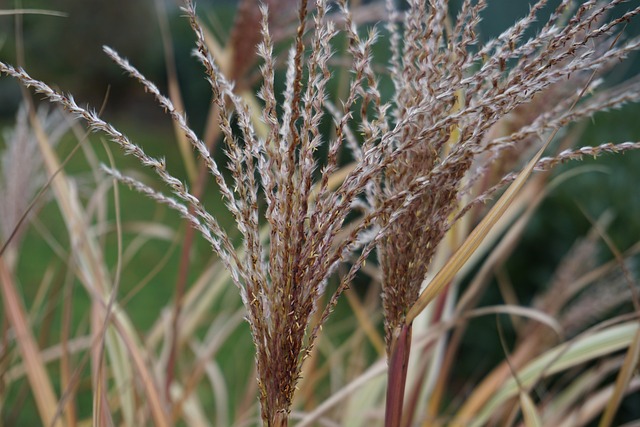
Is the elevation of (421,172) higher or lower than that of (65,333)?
lower

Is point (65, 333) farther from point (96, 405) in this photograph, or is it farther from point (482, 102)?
point (482, 102)

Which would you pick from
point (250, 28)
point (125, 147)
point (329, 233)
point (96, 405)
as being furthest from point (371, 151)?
point (250, 28)

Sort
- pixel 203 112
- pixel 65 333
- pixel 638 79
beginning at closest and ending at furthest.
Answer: pixel 638 79 < pixel 65 333 < pixel 203 112

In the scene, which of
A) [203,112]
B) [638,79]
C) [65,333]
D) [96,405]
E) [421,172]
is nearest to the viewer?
[421,172]

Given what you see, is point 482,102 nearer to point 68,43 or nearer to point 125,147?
point 125,147

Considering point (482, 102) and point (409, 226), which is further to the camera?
point (409, 226)

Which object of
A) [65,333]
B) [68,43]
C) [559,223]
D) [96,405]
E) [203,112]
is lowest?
[96,405]

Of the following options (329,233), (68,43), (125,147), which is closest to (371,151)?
(329,233)
